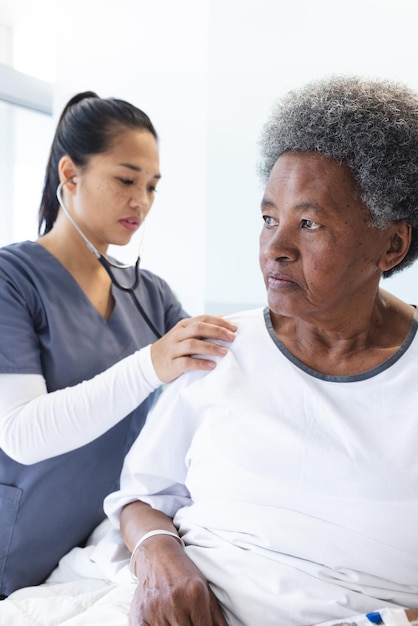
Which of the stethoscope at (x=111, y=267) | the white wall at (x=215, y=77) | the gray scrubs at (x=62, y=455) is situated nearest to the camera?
the gray scrubs at (x=62, y=455)

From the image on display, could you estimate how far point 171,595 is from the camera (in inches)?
37.3

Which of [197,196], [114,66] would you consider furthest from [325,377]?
[114,66]

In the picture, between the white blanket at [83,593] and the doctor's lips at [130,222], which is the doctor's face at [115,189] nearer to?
the doctor's lips at [130,222]

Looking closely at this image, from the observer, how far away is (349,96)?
1.02 metres

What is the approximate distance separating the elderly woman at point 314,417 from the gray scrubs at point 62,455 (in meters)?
0.27

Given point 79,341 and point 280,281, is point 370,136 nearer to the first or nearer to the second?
point 280,281

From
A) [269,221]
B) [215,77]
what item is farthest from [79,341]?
[215,77]

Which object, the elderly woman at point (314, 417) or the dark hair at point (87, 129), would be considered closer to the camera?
the elderly woman at point (314, 417)

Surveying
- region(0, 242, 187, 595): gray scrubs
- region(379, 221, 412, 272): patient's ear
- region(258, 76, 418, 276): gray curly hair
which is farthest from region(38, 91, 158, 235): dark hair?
region(379, 221, 412, 272): patient's ear

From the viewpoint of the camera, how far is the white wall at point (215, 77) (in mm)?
1668

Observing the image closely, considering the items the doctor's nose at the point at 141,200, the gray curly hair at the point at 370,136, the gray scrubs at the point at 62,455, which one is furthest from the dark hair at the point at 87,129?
the gray curly hair at the point at 370,136

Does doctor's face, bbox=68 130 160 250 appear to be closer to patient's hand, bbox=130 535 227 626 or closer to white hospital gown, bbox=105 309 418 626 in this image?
white hospital gown, bbox=105 309 418 626

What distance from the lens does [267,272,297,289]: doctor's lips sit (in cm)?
102

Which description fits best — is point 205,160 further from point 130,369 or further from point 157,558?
point 157,558
